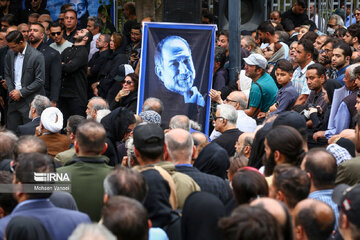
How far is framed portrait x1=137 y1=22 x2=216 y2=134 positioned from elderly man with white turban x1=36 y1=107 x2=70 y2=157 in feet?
7.85

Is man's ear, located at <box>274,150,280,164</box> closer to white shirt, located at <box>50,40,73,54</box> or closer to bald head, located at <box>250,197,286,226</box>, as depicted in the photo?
bald head, located at <box>250,197,286,226</box>

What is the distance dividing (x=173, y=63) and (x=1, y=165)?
15.2ft

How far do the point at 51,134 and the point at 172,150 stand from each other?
91.2 inches

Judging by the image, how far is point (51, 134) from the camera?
756cm

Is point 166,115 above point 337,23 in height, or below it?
below

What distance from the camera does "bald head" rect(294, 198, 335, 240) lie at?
417 cm

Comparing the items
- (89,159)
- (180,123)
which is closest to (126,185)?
(89,159)

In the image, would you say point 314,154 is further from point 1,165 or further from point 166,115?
point 166,115

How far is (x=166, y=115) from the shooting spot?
32.3 feet

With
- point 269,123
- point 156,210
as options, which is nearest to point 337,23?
point 269,123

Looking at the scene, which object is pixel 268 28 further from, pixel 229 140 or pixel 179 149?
pixel 179 149

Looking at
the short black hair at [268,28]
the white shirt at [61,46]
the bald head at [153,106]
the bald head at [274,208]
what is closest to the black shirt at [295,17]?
the short black hair at [268,28]

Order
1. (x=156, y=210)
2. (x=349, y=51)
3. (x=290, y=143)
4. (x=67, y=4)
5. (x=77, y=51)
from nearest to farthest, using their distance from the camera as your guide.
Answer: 1. (x=156, y=210)
2. (x=290, y=143)
3. (x=349, y=51)
4. (x=77, y=51)
5. (x=67, y=4)

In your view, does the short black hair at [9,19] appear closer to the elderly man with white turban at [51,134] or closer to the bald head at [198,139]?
the elderly man with white turban at [51,134]
